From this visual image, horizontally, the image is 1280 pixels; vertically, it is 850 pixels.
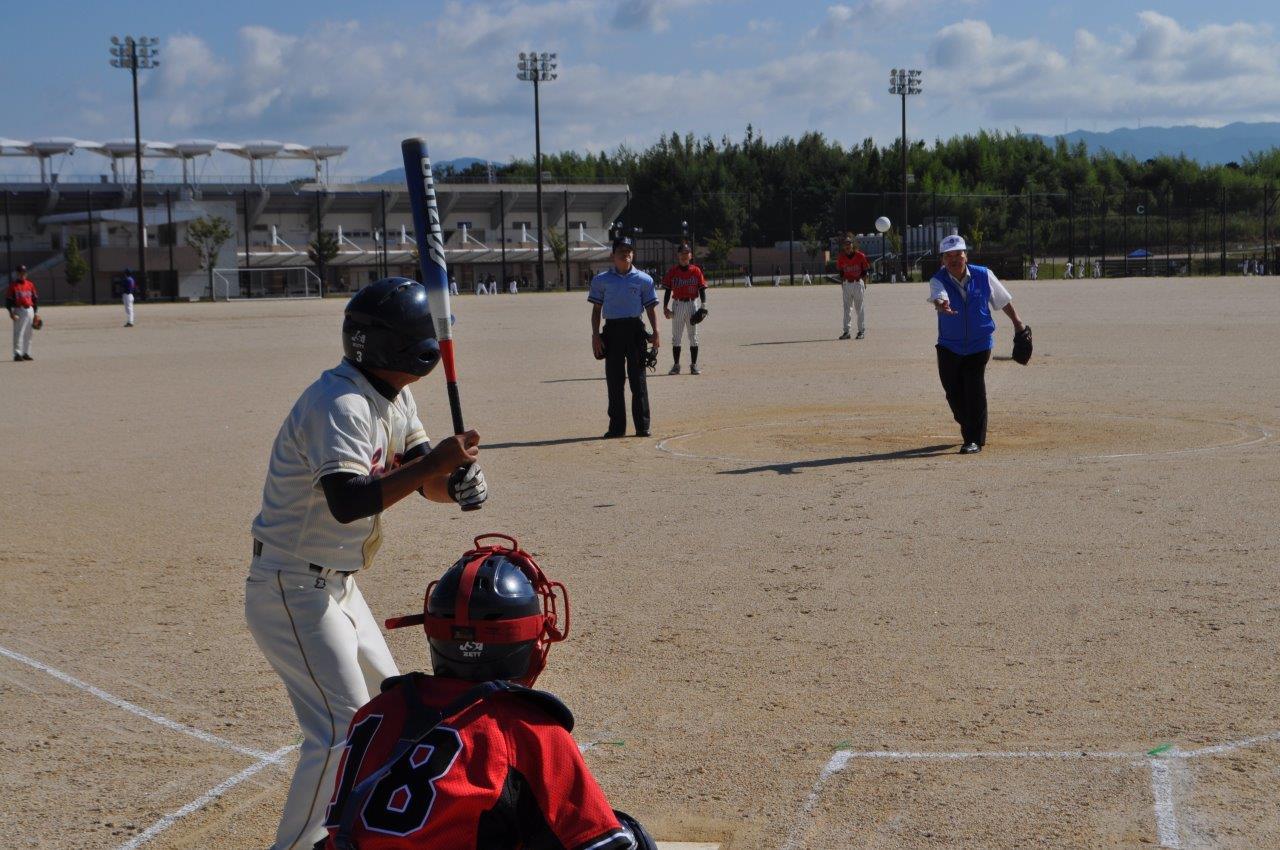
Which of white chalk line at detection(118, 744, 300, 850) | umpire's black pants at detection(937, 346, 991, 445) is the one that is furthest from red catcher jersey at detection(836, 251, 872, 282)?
white chalk line at detection(118, 744, 300, 850)

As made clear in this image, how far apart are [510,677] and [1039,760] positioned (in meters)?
2.92

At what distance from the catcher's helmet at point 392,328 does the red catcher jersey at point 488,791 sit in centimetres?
139

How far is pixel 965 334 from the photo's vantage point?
508 inches

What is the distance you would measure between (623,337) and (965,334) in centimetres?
362

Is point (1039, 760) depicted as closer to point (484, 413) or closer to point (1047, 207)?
point (484, 413)

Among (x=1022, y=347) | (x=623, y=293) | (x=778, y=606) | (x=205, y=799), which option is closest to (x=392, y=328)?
(x=205, y=799)

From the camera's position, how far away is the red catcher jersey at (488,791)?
2.72m

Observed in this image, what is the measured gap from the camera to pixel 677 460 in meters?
13.0

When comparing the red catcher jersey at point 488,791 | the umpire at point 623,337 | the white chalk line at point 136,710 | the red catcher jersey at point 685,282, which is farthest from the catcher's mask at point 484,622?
the red catcher jersey at point 685,282

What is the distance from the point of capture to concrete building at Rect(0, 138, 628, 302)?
8381 centimetres

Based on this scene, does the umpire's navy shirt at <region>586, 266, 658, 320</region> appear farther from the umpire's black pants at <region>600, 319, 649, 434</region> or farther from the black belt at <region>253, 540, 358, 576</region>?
the black belt at <region>253, 540, 358, 576</region>

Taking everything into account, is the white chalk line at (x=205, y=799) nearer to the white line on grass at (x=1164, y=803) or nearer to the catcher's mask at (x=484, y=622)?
the catcher's mask at (x=484, y=622)

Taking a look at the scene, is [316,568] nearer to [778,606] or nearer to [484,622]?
[484,622]

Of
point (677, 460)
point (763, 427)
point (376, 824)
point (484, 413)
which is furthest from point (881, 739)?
point (484, 413)
